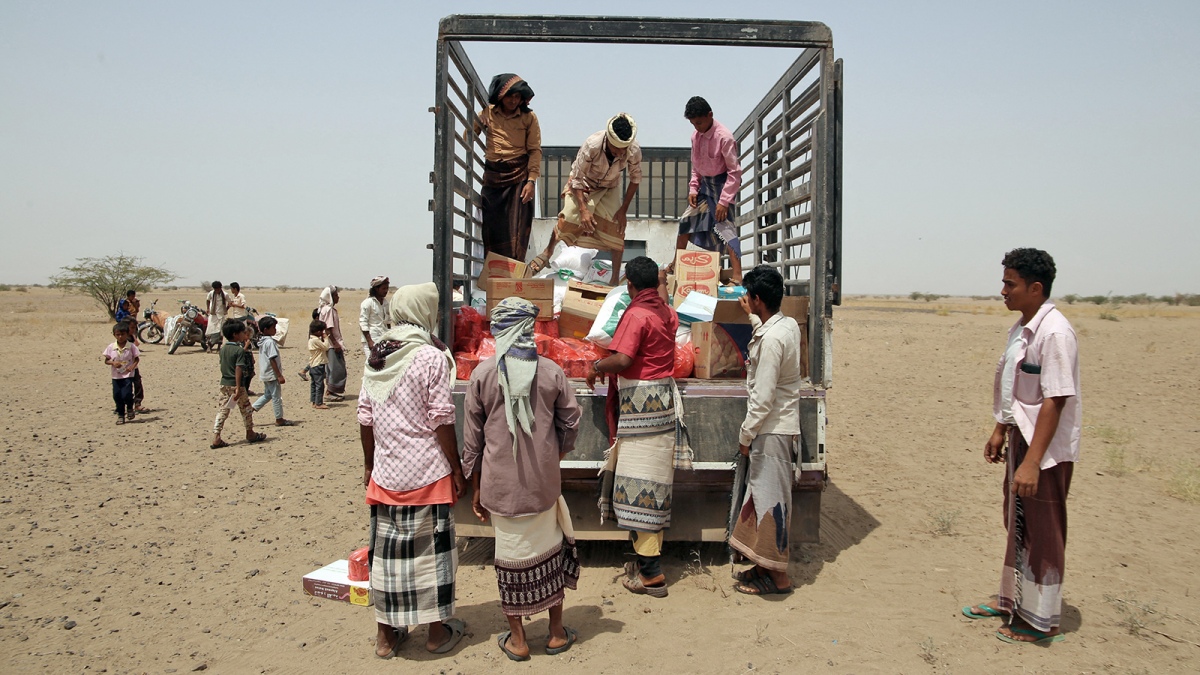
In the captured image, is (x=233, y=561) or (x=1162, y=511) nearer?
(x=233, y=561)

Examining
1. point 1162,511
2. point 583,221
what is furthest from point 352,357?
point 1162,511

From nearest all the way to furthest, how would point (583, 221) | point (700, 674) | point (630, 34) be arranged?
point (700, 674), point (630, 34), point (583, 221)

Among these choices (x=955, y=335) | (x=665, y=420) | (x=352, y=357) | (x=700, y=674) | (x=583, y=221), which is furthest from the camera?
(x=955, y=335)

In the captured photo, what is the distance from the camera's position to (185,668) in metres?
3.36

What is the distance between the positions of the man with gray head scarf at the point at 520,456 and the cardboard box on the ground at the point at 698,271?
2.14 m

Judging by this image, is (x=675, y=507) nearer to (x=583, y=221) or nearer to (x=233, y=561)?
(x=583, y=221)

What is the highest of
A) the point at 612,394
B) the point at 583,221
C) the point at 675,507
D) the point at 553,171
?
the point at 553,171

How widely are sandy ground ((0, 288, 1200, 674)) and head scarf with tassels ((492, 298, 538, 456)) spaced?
3.71ft

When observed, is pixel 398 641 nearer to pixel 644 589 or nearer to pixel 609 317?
pixel 644 589

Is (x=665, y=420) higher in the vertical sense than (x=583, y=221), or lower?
lower

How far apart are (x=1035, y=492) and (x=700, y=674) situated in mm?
1692

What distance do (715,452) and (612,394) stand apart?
2.23 ft

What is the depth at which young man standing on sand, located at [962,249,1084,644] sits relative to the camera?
332cm

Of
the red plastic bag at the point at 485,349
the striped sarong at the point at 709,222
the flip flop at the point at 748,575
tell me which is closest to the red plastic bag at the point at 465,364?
the red plastic bag at the point at 485,349
